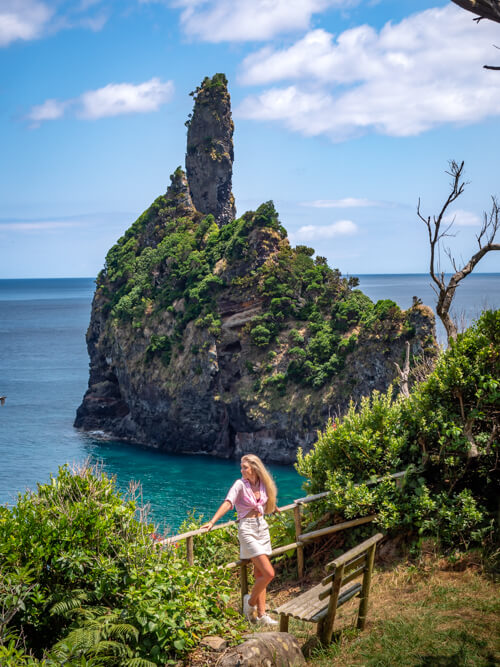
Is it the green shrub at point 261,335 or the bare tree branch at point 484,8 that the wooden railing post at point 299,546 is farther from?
the green shrub at point 261,335

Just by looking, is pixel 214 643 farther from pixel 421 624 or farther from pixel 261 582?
pixel 421 624

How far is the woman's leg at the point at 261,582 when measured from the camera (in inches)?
274

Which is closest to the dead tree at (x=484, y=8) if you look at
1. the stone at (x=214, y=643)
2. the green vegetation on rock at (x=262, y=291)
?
the stone at (x=214, y=643)

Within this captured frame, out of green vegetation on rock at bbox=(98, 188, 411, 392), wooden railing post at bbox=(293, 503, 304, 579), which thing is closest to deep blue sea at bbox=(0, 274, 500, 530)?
green vegetation on rock at bbox=(98, 188, 411, 392)

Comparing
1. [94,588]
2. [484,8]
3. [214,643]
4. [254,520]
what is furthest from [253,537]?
[484,8]

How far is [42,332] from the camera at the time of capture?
497ft

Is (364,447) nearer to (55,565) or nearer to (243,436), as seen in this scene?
(55,565)

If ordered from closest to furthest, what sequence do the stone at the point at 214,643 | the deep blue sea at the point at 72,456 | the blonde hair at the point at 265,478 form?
the stone at the point at 214,643, the blonde hair at the point at 265,478, the deep blue sea at the point at 72,456

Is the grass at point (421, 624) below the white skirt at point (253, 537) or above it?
below

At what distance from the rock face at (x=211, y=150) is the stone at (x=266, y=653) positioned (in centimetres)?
6318

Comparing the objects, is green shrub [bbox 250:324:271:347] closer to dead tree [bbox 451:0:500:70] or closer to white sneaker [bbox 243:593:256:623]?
white sneaker [bbox 243:593:256:623]

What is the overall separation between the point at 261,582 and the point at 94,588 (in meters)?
1.81

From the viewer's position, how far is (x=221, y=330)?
175ft

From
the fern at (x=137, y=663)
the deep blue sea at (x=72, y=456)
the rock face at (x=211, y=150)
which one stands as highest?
the rock face at (x=211, y=150)
